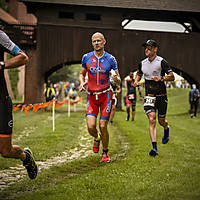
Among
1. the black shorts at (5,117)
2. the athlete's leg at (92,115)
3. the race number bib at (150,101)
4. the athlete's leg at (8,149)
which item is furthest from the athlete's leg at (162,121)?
the black shorts at (5,117)

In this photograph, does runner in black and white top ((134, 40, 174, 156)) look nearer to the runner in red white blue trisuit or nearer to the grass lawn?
the grass lawn

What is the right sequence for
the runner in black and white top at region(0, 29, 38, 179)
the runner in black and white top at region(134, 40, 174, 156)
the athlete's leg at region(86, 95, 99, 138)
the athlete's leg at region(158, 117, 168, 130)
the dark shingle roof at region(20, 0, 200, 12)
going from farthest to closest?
1. the dark shingle roof at region(20, 0, 200, 12)
2. the athlete's leg at region(158, 117, 168, 130)
3. the runner in black and white top at region(134, 40, 174, 156)
4. the athlete's leg at region(86, 95, 99, 138)
5. the runner in black and white top at region(0, 29, 38, 179)

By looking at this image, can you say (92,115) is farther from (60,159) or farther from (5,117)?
(5,117)

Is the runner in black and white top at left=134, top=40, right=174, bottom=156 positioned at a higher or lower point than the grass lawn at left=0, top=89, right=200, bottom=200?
higher

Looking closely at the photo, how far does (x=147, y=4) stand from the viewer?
24344mm

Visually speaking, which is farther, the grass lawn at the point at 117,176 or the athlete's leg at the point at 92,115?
the athlete's leg at the point at 92,115

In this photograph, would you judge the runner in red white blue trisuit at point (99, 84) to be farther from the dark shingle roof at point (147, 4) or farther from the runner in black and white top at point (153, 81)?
the dark shingle roof at point (147, 4)

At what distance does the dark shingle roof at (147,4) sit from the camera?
23.6 meters

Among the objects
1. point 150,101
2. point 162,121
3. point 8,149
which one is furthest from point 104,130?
point 8,149

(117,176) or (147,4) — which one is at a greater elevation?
(147,4)

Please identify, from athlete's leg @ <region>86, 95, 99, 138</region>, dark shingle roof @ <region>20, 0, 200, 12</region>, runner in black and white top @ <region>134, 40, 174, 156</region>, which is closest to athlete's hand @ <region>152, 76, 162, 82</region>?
runner in black and white top @ <region>134, 40, 174, 156</region>

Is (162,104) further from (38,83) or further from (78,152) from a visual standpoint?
(38,83)

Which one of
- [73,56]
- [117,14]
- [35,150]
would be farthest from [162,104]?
[117,14]

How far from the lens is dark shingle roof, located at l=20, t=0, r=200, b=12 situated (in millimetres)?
23578
